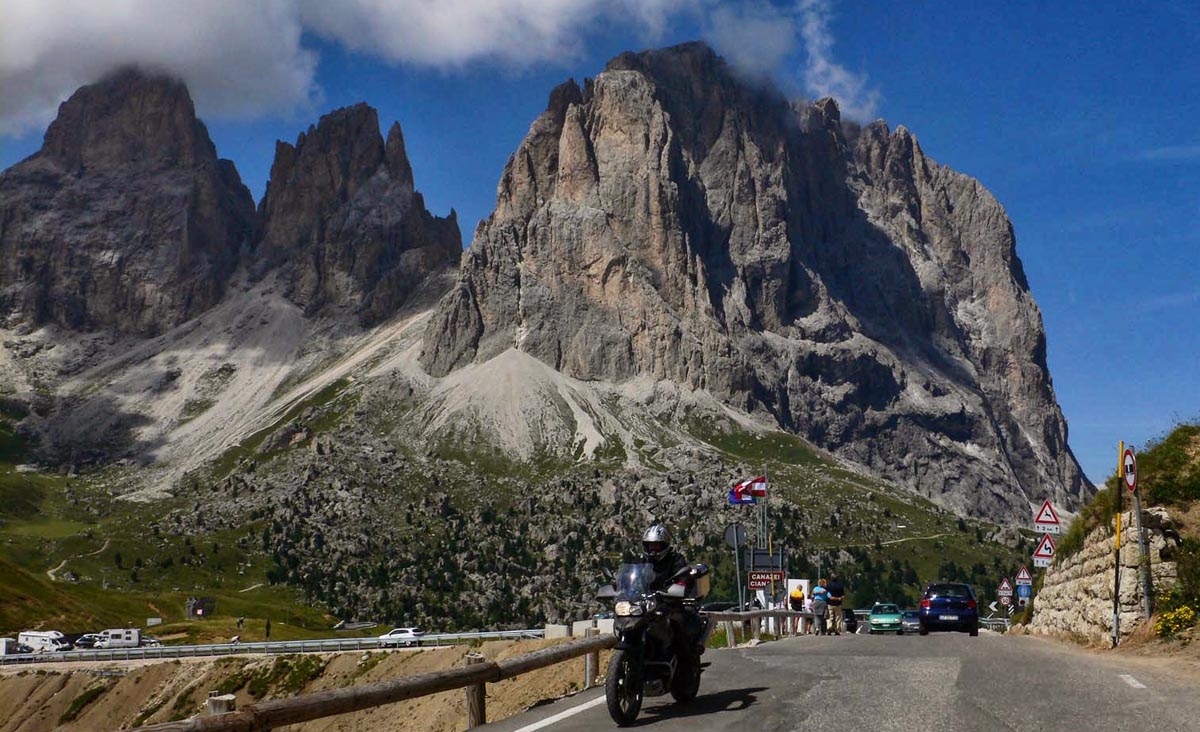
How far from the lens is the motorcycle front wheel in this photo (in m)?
15.2

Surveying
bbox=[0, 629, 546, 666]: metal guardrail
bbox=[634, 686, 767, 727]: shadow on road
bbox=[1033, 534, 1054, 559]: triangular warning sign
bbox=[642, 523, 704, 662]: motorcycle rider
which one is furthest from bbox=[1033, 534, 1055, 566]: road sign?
bbox=[0, 629, 546, 666]: metal guardrail

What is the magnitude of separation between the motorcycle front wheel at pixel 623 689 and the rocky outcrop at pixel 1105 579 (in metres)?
17.8

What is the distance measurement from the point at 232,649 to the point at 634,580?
74.4 meters

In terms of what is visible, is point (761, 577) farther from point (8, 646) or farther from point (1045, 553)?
point (8, 646)

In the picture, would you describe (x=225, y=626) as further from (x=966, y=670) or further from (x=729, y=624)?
(x=966, y=670)

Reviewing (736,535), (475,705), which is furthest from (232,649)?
(475,705)

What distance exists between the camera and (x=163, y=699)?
72.8 meters

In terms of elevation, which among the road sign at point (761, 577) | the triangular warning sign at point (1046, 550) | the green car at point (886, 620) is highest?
the triangular warning sign at point (1046, 550)

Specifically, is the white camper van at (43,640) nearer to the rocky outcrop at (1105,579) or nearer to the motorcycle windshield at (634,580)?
the rocky outcrop at (1105,579)

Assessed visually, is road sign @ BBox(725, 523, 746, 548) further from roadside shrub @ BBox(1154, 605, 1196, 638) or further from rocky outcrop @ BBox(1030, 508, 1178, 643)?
roadside shrub @ BBox(1154, 605, 1196, 638)

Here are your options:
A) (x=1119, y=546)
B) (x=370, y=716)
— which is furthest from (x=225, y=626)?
(x=1119, y=546)

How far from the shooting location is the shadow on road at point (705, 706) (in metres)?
16.3

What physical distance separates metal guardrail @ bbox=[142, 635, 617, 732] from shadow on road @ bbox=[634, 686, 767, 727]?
244 centimetres

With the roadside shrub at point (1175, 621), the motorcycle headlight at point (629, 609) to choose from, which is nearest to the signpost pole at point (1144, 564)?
the roadside shrub at point (1175, 621)
